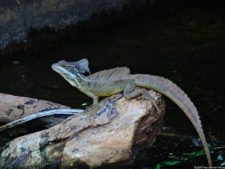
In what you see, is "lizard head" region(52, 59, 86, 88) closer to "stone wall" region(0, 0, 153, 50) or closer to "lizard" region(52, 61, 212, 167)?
"lizard" region(52, 61, 212, 167)

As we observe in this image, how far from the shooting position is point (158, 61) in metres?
10.8

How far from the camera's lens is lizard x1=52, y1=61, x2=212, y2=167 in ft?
19.2

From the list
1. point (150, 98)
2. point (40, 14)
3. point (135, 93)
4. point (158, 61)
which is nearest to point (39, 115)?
point (135, 93)

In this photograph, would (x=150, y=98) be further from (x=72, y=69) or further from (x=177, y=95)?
(x=72, y=69)

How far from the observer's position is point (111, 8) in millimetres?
13500

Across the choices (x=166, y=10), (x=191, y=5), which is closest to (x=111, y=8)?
(x=166, y=10)

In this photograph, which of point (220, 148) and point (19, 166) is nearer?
point (19, 166)

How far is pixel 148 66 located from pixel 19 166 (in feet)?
15.3

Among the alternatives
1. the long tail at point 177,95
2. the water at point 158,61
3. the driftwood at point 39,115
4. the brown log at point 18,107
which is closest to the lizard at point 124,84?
the long tail at point 177,95

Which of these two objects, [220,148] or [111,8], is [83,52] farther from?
[220,148]

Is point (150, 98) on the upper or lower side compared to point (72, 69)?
lower

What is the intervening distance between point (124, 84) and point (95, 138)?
0.63 metres

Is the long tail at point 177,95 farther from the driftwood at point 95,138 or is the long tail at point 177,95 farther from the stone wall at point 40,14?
the stone wall at point 40,14

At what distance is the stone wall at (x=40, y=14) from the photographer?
1135 cm
